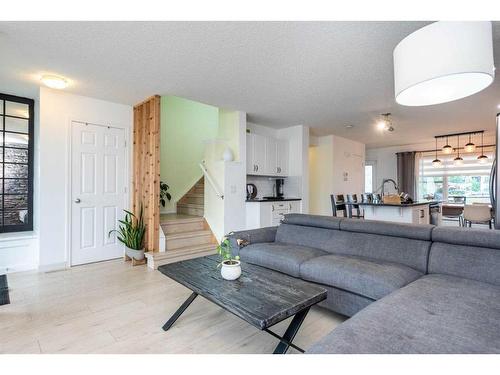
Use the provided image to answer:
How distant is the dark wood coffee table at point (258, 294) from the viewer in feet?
4.80

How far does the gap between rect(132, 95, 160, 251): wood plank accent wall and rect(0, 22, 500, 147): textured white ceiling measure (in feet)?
0.94

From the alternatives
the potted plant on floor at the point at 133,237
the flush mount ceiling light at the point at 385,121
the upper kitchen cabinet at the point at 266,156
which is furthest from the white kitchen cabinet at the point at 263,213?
the flush mount ceiling light at the point at 385,121

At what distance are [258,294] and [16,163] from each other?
427 cm

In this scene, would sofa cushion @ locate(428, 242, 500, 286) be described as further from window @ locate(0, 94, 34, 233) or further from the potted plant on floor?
window @ locate(0, 94, 34, 233)

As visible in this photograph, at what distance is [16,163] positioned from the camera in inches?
154

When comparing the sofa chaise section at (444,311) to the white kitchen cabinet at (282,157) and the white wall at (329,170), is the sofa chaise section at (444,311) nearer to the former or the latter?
the white kitchen cabinet at (282,157)

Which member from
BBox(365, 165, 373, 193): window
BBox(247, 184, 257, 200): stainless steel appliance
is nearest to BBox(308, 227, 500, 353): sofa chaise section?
BBox(247, 184, 257, 200): stainless steel appliance

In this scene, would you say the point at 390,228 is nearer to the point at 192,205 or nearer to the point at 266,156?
the point at 266,156

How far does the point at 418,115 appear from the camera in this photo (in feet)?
15.8

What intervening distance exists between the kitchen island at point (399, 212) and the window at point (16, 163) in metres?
5.45

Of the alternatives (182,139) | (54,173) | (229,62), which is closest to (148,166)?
(54,173)

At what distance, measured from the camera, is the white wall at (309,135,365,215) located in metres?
6.63

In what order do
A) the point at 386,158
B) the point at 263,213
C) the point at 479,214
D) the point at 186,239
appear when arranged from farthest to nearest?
the point at 386,158
the point at 479,214
the point at 263,213
the point at 186,239
